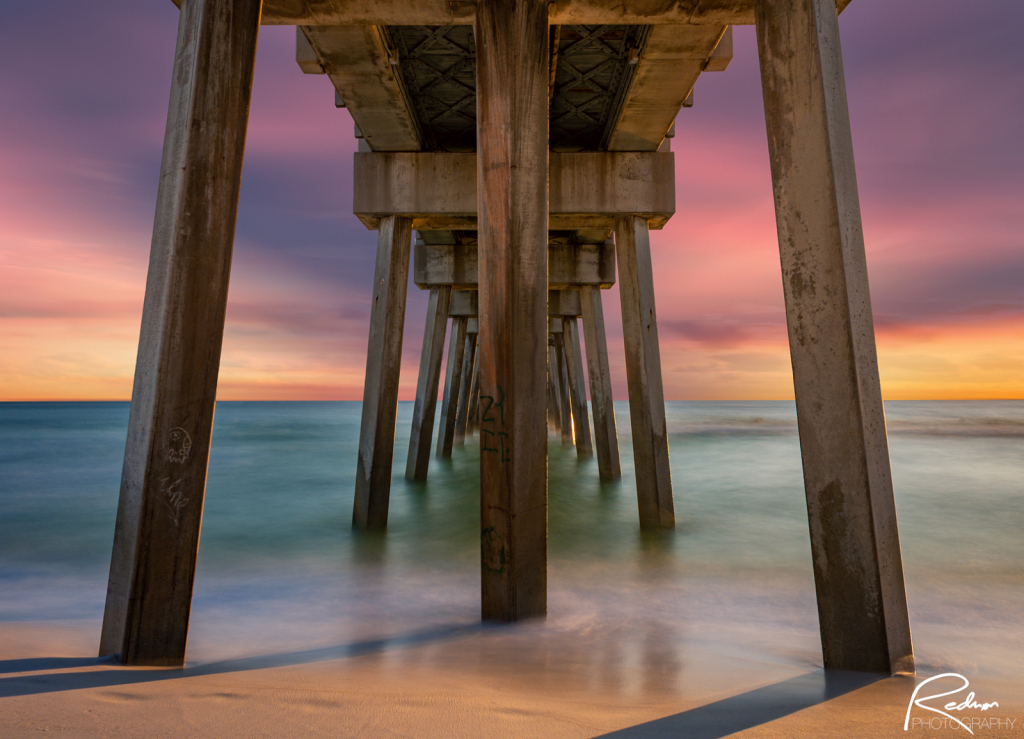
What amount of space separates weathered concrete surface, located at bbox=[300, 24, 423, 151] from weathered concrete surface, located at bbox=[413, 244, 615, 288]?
14.3 feet

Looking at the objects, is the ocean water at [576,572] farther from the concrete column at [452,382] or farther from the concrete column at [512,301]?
the concrete column at [452,382]

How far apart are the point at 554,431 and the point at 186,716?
88.9ft

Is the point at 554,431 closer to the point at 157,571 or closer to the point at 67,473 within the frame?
the point at 67,473

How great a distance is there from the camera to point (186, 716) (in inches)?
77.5

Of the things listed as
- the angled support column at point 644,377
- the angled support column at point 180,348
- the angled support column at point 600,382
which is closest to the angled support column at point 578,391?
the angled support column at point 600,382

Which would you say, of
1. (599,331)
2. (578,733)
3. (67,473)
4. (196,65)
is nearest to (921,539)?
(599,331)

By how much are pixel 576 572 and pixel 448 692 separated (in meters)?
3.51

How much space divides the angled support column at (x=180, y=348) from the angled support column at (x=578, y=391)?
14.9m

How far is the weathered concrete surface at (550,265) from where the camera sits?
1213 cm

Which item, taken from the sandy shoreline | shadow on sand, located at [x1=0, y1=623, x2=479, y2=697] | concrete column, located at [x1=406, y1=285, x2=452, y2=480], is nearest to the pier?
shadow on sand, located at [x1=0, y1=623, x2=479, y2=697]

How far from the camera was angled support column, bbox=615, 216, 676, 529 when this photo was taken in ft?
24.8

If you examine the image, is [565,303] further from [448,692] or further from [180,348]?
[448,692]

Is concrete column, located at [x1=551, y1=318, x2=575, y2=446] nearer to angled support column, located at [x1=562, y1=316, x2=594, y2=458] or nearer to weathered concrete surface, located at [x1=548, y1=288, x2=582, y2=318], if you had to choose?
angled support column, located at [x1=562, y1=316, x2=594, y2=458]

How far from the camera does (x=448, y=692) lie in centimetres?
249
